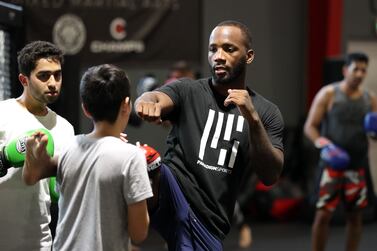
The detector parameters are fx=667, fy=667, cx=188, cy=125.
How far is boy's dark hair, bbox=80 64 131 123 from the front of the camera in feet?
6.54

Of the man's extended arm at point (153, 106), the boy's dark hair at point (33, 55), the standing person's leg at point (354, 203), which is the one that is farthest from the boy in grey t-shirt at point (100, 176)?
the standing person's leg at point (354, 203)

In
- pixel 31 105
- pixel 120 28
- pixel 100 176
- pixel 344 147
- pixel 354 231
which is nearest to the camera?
pixel 100 176

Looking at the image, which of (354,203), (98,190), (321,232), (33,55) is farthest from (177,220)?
(354,203)

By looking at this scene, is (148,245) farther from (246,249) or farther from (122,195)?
(122,195)

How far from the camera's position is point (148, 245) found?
5.70m

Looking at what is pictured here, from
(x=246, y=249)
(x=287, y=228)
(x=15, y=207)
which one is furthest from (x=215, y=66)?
(x=287, y=228)

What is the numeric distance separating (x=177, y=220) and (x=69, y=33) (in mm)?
4999

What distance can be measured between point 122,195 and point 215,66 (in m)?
Result: 0.71

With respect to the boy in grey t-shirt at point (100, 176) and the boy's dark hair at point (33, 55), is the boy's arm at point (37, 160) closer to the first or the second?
the boy in grey t-shirt at point (100, 176)

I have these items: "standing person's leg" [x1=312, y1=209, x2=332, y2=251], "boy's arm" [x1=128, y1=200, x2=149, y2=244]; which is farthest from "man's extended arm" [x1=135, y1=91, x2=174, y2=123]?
"standing person's leg" [x1=312, y1=209, x2=332, y2=251]

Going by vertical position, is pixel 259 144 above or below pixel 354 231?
above

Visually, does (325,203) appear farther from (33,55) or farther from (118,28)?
(118,28)

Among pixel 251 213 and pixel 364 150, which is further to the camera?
pixel 251 213

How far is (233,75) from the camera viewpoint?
2492mm
